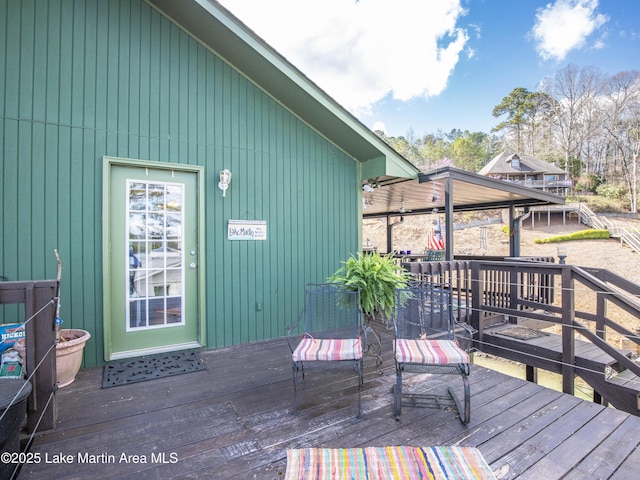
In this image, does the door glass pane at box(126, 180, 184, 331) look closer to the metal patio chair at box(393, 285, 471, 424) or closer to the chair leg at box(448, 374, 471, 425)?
the metal patio chair at box(393, 285, 471, 424)

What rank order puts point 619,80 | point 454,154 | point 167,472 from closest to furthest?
point 167,472, point 619,80, point 454,154

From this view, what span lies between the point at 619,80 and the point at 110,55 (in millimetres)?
33882

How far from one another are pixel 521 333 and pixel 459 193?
3.14 meters

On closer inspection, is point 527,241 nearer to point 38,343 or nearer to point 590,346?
point 590,346

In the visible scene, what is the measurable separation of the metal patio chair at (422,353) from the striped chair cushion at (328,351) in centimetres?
31

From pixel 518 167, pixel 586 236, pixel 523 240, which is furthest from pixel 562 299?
pixel 518 167

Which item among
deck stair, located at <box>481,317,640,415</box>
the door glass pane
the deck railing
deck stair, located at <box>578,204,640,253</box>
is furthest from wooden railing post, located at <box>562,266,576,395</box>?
deck stair, located at <box>578,204,640,253</box>

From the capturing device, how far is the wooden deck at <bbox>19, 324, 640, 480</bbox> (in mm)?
1757

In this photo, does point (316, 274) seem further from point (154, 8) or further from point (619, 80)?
point (619, 80)

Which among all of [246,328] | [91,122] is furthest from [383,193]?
[91,122]

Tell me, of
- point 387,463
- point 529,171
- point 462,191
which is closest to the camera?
point 387,463

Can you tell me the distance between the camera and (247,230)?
3.91 meters

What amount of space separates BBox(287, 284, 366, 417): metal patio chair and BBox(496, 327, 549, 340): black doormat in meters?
2.56

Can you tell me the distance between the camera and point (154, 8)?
11.3 ft
